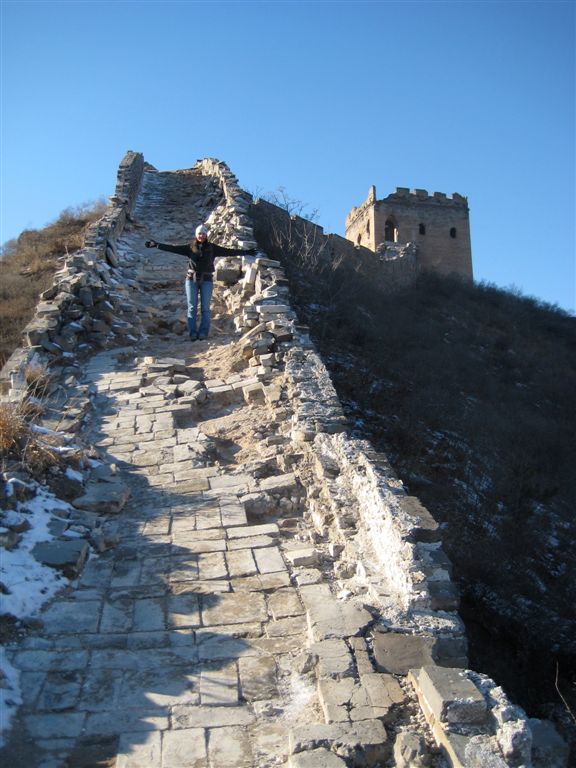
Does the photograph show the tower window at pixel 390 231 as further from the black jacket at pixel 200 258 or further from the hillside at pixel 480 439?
the black jacket at pixel 200 258

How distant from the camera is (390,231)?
33.7 meters

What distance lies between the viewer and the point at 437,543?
4.25m

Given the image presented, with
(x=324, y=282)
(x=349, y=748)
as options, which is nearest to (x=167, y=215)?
(x=324, y=282)

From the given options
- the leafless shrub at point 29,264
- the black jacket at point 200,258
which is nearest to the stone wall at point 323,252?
the leafless shrub at point 29,264

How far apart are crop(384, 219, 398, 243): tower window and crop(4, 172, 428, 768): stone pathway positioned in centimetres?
2750

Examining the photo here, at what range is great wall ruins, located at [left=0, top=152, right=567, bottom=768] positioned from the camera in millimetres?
2969

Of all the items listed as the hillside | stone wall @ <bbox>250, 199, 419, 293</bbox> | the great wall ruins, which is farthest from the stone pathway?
stone wall @ <bbox>250, 199, 419, 293</bbox>

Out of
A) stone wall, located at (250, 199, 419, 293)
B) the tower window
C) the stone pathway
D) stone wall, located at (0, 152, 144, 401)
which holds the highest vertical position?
the tower window

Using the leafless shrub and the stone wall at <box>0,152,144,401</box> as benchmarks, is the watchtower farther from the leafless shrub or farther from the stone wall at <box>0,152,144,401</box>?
the stone wall at <box>0,152,144,401</box>

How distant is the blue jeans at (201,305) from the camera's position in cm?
912

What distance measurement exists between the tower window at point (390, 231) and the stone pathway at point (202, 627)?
2750 centimetres

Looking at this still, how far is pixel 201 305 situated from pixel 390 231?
85.6 feet

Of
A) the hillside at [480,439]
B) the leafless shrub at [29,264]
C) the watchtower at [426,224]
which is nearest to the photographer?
the hillside at [480,439]

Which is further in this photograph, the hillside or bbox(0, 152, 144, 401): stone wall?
bbox(0, 152, 144, 401): stone wall
